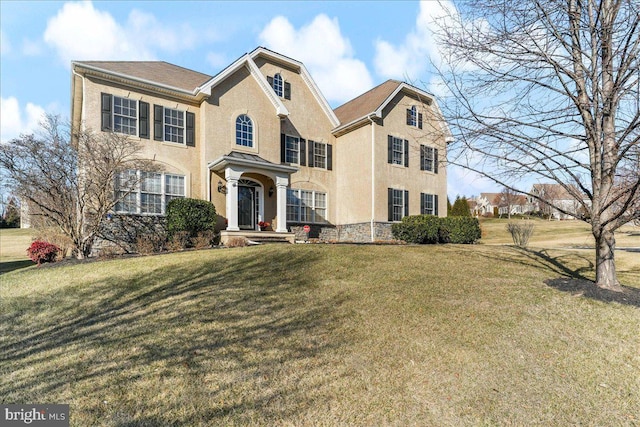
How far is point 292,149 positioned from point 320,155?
187cm

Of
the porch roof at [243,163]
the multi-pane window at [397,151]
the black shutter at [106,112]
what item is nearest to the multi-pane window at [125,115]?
the black shutter at [106,112]

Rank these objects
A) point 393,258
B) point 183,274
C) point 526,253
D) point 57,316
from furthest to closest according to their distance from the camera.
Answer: point 526,253 → point 393,258 → point 183,274 → point 57,316

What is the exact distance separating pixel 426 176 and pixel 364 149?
469cm

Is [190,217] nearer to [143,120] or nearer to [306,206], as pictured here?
[143,120]

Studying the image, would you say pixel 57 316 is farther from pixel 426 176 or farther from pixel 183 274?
pixel 426 176

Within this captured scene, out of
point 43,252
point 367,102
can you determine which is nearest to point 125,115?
point 43,252

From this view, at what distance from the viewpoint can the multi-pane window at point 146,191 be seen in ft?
41.4

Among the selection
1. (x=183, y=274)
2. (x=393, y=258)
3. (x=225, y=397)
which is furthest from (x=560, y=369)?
(x=183, y=274)

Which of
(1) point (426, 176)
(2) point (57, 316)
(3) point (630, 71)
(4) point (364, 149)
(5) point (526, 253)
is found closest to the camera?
(3) point (630, 71)

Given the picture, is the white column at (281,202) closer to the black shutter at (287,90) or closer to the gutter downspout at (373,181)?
the gutter downspout at (373,181)

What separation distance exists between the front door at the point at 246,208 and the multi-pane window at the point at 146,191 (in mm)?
2620

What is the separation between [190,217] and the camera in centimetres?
1302

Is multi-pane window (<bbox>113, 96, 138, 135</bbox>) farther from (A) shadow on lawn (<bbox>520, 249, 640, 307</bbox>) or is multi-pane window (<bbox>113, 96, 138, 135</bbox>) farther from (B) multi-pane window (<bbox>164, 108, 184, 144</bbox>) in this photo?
(A) shadow on lawn (<bbox>520, 249, 640, 307</bbox>)

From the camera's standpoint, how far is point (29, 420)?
3398 millimetres
